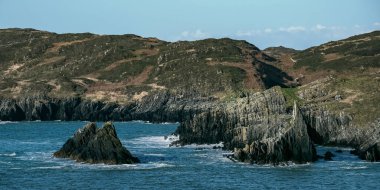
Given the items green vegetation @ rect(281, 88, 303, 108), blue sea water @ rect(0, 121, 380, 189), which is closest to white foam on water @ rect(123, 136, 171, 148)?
blue sea water @ rect(0, 121, 380, 189)

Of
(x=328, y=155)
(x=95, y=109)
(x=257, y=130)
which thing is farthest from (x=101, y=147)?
(x=95, y=109)

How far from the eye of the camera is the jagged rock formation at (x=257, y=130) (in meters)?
74.0

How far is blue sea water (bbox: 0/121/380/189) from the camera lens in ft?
205

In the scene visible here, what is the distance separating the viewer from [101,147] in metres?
74.8

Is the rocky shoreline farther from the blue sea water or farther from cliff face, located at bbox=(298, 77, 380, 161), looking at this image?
the blue sea water

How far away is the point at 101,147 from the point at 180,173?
9.59 m

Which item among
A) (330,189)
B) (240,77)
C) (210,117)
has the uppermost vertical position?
(240,77)

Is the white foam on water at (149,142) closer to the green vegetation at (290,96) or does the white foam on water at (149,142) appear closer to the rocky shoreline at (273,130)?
the rocky shoreline at (273,130)

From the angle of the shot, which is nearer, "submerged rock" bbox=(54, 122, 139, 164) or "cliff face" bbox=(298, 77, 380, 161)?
"submerged rock" bbox=(54, 122, 139, 164)

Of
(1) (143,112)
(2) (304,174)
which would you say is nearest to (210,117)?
(2) (304,174)

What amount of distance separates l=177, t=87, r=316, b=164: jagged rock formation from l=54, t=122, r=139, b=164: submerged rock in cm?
1273

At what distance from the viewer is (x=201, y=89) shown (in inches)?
6875

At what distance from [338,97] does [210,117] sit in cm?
1795

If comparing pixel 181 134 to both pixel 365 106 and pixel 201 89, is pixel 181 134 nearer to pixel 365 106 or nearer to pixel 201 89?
pixel 365 106
